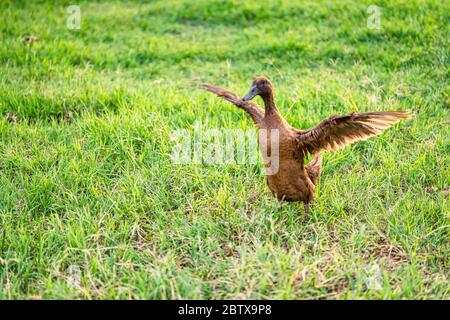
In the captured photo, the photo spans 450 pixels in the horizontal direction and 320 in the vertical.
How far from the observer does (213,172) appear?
3980 mm

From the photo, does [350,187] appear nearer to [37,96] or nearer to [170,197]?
[170,197]

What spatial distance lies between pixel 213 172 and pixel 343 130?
121cm

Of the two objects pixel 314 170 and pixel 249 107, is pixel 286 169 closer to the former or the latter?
pixel 314 170

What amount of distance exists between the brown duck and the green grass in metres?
0.28

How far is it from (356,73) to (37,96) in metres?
3.39

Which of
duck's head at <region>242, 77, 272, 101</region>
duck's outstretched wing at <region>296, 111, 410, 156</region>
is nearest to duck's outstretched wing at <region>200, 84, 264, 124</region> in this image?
duck's head at <region>242, 77, 272, 101</region>

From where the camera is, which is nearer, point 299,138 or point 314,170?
point 299,138

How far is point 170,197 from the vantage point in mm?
3832

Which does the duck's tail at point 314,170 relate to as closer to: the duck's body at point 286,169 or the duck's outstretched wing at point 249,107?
the duck's body at point 286,169

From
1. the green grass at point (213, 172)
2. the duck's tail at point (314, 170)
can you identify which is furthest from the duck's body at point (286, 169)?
the green grass at point (213, 172)

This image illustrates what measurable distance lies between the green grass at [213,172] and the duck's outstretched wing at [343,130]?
1.90ft

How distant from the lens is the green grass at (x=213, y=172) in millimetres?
3066

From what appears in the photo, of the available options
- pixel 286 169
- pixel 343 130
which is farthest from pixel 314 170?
pixel 343 130

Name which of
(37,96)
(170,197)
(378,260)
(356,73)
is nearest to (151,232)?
(170,197)
